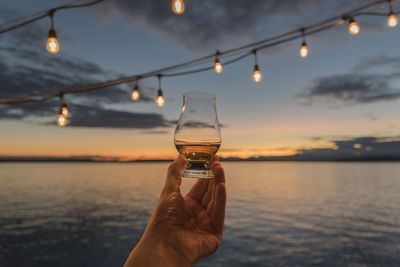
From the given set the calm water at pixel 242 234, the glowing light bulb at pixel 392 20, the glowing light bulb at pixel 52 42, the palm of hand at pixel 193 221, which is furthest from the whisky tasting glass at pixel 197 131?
the calm water at pixel 242 234

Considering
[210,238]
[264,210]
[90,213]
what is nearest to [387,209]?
[264,210]

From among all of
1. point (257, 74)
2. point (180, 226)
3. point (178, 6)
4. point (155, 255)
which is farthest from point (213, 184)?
point (257, 74)

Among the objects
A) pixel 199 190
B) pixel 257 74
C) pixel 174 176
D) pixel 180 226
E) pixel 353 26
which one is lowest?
pixel 180 226

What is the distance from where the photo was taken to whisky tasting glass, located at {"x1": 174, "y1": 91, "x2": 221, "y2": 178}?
67.6 inches

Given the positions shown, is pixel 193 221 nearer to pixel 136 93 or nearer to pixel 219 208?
pixel 219 208

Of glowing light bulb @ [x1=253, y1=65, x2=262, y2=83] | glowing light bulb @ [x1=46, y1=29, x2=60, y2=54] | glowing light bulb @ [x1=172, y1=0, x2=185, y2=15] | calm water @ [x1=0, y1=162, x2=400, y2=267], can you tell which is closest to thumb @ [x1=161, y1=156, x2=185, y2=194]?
glowing light bulb @ [x1=172, y1=0, x2=185, y2=15]

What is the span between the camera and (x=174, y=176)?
5.61ft

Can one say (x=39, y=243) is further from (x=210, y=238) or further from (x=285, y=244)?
(x=210, y=238)

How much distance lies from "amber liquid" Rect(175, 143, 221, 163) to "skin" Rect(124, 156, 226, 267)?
0.16 ft

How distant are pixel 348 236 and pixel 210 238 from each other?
17.6m

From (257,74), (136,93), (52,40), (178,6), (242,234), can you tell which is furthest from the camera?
(242,234)

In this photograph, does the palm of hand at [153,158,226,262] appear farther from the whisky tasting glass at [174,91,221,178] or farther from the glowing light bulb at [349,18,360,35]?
the glowing light bulb at [349,18,360,35]

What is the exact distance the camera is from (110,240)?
49.8 feet

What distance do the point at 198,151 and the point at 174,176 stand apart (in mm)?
220
